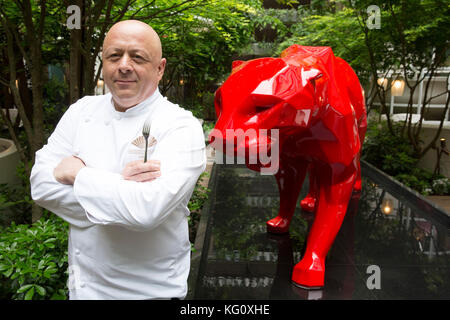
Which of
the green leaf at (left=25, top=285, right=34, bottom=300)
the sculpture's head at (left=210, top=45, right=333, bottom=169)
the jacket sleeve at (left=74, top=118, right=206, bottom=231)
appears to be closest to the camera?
the jacket sleeve at (left=74, top=118, right=206, bottom=231)

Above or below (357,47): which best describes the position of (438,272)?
below

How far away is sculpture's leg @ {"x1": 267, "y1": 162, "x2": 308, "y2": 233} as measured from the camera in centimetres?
381

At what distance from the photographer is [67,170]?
1.35 metres

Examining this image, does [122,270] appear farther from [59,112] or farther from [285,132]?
[59,112]

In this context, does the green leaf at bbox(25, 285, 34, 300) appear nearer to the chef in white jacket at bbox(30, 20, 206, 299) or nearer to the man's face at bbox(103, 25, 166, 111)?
the chef in white jacket at bbox(30, 20, 206, 299)

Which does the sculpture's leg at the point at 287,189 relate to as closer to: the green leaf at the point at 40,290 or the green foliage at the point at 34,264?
the green foliage at the point at 34,264

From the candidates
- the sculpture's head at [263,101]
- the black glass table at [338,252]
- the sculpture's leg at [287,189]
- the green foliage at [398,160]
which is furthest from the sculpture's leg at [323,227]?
the green foliage at [398,160]

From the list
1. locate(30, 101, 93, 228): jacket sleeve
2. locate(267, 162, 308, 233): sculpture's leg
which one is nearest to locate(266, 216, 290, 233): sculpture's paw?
locate(267, 162, 308, 233): sculpture's leg

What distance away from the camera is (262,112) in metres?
2.26

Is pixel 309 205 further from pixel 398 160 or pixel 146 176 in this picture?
pixel 398 160

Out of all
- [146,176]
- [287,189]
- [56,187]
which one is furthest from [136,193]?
[287,189]

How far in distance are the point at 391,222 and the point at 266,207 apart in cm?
162

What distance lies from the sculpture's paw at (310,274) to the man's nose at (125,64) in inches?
93.1

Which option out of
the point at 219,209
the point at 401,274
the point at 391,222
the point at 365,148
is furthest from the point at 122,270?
the point at 365,148
